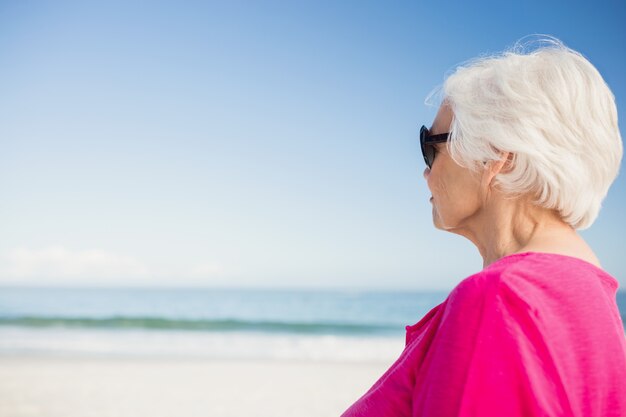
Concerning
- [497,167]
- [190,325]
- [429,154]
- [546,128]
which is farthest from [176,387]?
[190,325]

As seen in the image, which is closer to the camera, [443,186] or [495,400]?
[495,400]

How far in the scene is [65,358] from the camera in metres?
11.1

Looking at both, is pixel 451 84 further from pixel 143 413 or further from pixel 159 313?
pixel 159 313

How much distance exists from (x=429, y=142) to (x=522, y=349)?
0.65 metres

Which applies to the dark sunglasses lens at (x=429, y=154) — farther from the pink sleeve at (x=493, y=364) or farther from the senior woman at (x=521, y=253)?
the pink sleeve at (x=493, y=364)

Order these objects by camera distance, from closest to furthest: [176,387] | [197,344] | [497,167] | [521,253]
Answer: [521,253], [497,167], [176,387], [197,344]

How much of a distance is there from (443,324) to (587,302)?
0.94ft

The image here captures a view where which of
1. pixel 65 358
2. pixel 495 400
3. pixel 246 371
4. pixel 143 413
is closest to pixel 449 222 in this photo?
pixel 495 400

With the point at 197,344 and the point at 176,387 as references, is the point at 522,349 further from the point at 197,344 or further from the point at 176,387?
the point at 197,344

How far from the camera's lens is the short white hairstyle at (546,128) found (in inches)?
48.3

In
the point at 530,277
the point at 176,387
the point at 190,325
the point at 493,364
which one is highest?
the point at 530,277

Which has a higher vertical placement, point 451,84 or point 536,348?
point 451,84

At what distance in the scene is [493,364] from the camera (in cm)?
97

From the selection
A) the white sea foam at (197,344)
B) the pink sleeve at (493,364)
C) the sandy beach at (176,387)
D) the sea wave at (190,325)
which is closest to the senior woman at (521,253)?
the pink sleeve at (493,364)
